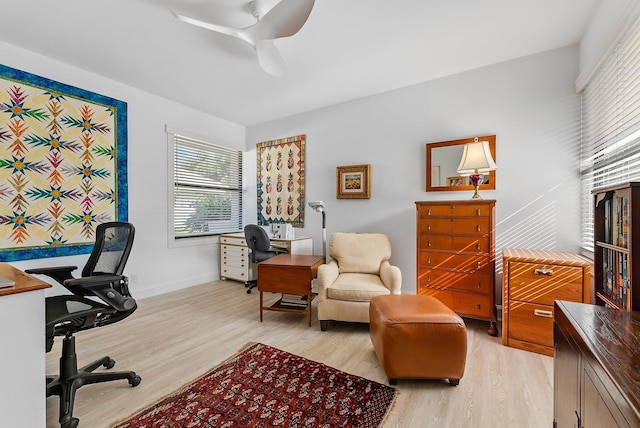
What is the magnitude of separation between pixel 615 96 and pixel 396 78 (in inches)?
72.5

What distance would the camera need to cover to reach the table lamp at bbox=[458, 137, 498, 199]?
2531 mm

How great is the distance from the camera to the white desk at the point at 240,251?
383cm

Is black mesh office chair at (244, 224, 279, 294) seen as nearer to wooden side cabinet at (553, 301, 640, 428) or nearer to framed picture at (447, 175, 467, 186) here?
framed picture at (447, 175, 467, 186)

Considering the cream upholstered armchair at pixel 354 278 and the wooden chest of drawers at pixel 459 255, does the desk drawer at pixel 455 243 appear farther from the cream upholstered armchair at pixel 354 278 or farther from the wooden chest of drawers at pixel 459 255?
the cream upholstered armchair at pixel 354 278

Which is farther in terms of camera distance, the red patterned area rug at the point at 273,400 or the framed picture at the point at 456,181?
the framed picture at the point at 456,181

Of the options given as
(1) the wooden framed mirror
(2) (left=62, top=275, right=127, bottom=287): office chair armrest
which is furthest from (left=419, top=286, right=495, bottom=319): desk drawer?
(2) (left=62, top=275, right=127, bottom=287): office chair armrest

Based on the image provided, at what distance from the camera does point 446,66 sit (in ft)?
9.29

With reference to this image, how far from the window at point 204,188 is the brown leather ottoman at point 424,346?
329cm

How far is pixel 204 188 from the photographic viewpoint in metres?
4.25

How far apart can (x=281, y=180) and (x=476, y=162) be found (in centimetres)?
278

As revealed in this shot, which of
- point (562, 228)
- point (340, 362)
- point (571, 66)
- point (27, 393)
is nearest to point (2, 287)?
point (27, 393)

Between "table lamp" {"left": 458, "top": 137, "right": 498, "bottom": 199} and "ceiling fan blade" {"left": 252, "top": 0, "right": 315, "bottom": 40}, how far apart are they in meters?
1.90

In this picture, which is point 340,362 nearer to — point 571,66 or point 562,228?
point 562,228

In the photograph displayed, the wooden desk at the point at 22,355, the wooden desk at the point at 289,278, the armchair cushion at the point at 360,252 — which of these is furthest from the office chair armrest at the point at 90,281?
the armchair cushion at the point at 360,252
